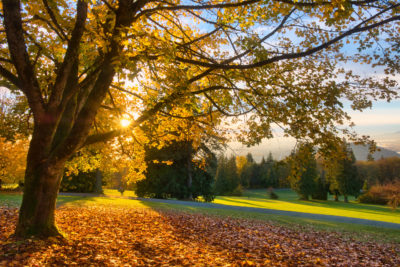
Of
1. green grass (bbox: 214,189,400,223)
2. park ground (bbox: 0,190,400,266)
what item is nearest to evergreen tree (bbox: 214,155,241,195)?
green grass (bbox: 214,189,400,223)

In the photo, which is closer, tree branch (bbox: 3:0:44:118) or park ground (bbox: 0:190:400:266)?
tree branch (bbox: 3:0:44:118)

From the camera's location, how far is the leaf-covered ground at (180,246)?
5621 millimetres

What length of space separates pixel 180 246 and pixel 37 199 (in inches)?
148

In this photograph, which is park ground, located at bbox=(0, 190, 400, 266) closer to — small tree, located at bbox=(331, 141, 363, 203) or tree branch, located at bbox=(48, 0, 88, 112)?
tree branch, located at bbox=(48, 0, 88, 112)

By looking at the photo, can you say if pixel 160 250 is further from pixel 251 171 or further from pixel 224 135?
pixel 251 171

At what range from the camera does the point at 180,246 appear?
7551mm

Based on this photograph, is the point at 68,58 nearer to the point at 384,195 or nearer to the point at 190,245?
the point at 190,245

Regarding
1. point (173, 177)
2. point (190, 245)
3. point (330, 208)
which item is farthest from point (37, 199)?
point (330, 208)

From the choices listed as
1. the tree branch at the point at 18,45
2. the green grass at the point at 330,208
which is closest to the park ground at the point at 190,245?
the tree branch at the point at 18,45

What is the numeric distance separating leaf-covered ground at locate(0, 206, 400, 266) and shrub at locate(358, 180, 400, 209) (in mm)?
23377

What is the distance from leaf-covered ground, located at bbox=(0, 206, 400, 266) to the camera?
5621 millimetres

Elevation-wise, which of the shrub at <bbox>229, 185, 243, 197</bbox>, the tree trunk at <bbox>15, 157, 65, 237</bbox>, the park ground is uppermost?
the tree trunk at <bbox>15, 157, 65, 237</bbox>

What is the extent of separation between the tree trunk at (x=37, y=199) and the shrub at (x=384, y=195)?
3203 centimetres

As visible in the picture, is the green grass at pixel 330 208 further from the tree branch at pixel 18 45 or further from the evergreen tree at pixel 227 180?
the tree branch at pixel 18 45
